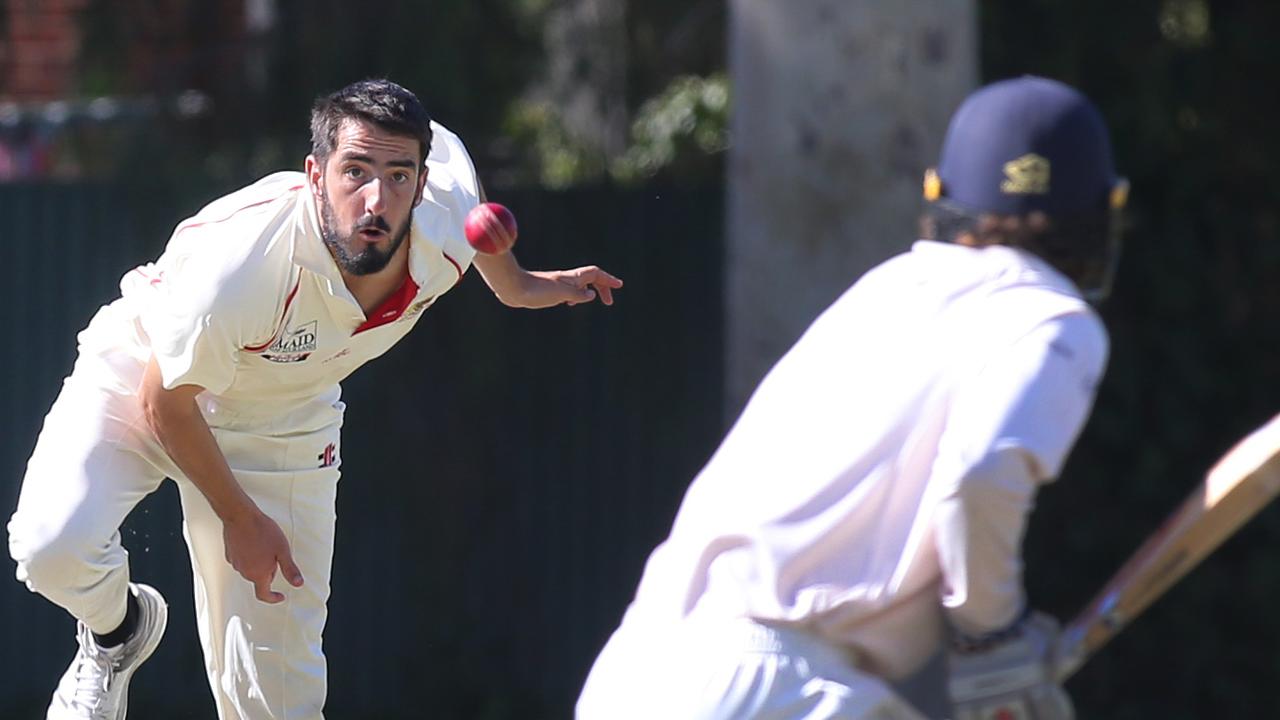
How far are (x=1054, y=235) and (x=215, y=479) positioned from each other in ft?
6.21

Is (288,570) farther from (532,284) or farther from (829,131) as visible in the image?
(829,131)

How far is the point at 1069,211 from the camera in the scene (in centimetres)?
281

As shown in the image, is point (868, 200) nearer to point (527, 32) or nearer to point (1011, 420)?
point (527, 32)

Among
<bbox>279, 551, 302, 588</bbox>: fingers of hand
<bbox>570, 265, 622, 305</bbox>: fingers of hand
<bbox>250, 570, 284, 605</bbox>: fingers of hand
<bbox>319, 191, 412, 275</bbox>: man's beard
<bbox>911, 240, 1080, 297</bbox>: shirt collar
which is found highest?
<bbox>911, 240, 1080, 297</bbox>: shirt collar

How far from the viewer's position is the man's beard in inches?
152

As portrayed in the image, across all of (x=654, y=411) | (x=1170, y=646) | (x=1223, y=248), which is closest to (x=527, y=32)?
(x=654, y=411)

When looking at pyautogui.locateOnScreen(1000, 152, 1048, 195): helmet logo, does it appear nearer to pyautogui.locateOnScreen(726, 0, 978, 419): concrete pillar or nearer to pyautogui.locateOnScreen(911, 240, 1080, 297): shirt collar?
pyautogui.locateOnScreen(911, 240, 1080, 297): shirt collar

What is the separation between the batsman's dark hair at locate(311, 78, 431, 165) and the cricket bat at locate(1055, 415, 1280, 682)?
68.9 inches

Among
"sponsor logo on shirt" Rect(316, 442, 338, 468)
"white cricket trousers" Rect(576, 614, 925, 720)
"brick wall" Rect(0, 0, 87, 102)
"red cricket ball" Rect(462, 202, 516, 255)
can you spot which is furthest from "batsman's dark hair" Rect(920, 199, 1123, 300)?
"brick wall" Rect(0, 0, 87, 102)

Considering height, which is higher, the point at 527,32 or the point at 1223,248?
the point at 527,32

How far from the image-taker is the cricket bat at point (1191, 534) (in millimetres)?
2811

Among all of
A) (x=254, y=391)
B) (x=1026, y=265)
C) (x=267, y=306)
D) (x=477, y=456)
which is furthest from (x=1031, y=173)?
(x=477, y=456)

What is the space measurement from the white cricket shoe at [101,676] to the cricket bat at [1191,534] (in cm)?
249

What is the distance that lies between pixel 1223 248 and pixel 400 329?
162 inches
